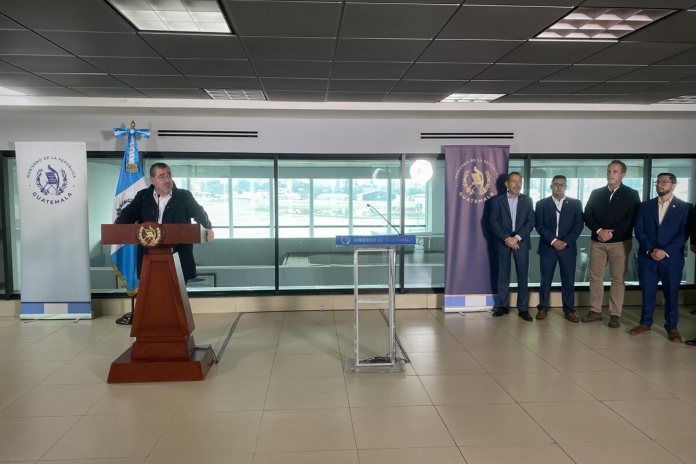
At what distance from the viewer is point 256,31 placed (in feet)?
11.0

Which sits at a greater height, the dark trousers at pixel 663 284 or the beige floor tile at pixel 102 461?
the dark trousers at pixel 663 284

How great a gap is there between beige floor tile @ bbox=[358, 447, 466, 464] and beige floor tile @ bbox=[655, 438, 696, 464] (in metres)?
1.17

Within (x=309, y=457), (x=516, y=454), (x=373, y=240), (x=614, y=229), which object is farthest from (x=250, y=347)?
(x=614, y=229)

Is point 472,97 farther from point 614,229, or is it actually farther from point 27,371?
point 27,371

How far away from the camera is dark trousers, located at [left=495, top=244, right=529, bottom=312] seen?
18.8ft

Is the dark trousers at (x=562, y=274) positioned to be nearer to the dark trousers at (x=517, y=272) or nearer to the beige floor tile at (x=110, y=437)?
the dark trousers at (x=517, y=272)

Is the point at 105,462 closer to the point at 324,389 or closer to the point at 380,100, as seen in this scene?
the point at 324,389

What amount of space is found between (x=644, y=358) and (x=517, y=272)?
1784 millimetres

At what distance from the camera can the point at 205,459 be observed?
257 centimetres

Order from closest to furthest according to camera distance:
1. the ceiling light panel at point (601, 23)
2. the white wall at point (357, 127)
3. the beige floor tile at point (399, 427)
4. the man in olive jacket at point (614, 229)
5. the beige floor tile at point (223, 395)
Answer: the beige floor tile at point (399, 427) → the ceiling light panel at point (601, 23) → the beige floor tile at point (223, 395) → the man in olive jacket at point (614, 229) → the white wall at point (357, 127)

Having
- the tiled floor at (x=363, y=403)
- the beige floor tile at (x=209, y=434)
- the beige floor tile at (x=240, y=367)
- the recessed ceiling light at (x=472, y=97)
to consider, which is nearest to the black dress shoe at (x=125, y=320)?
the tiled floor at (x=363, y=403)

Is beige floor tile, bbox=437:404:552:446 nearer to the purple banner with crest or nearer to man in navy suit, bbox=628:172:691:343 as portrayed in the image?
man in navy suit, bbox=628:172:691:343

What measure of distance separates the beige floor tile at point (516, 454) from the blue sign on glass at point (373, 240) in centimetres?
148

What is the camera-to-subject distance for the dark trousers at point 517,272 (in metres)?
5.73
